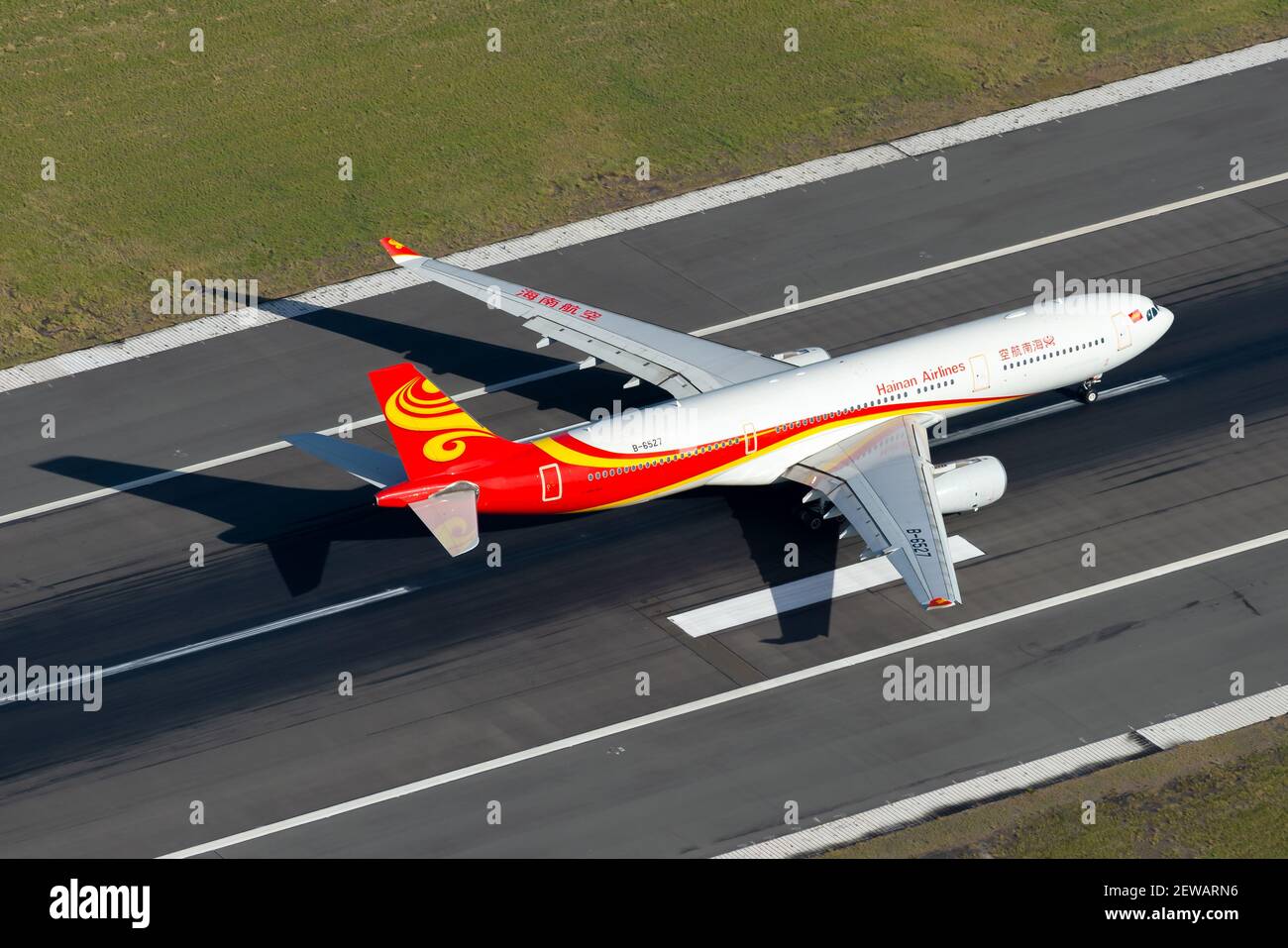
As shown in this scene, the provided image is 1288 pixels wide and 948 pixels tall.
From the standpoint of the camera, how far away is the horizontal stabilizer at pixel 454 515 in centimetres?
5819

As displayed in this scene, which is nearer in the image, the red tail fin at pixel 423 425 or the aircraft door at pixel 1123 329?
the red tail fin at pixel 423 425

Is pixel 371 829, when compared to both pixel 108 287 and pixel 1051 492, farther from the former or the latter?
pixel 108 287

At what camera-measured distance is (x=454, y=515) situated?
193 feet

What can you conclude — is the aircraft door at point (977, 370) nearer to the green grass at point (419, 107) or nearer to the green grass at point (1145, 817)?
the green grass at point (1145, 817)

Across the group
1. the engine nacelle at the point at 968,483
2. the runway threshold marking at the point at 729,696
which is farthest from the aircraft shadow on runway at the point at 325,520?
the engine nacelle at the point at 968,483

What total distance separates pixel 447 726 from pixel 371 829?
4.65 meters

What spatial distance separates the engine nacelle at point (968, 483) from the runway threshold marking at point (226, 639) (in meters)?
18.0

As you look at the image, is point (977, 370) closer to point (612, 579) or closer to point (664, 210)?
point (612, 579)

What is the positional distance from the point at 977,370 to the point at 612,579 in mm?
14917

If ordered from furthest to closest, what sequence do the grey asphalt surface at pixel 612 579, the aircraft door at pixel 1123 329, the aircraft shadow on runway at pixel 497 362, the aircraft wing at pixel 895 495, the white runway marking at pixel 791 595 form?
the aircraft shadow on runway at pixel 497 362 → the aircraft door at pixel 1123 329 → the white runway marking at pixel 791 595 → the aircraft wing at pixel 895 495 → the grey asphalt surface at pixel 612 579

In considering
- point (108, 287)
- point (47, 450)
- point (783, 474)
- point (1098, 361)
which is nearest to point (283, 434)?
point (47, 450)
